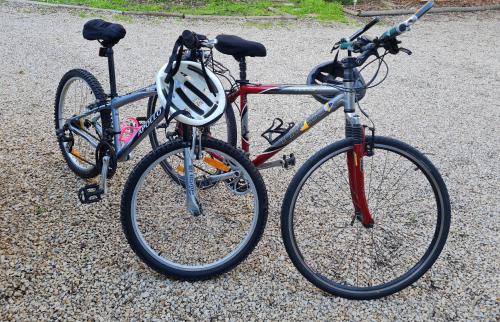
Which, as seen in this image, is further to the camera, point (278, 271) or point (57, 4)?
point (57, 4)

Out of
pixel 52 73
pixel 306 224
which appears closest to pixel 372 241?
pixel 306 224

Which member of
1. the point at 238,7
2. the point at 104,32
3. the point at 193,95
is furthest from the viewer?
the point at 238,7

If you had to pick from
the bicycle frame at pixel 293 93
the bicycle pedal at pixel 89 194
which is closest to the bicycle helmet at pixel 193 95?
the bicycle frame at pixel 293 93

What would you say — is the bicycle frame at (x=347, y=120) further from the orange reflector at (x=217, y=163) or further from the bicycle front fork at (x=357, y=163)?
the orange reflector at (x=217, y=163)

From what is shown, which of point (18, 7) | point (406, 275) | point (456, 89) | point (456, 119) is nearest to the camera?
point (406, 275)

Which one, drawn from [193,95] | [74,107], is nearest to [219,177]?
[193,95]

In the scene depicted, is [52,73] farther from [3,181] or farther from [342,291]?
[342,291]

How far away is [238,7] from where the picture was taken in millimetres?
9344

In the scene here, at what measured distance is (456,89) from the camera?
19.3ft

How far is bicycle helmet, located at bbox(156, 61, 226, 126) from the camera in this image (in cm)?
245

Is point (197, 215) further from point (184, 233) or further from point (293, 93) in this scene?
point (293, 93)

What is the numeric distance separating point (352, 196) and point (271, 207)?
93 cm

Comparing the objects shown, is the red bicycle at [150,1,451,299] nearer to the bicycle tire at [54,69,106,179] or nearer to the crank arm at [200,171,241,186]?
the crank arm at [200,171,241,186]

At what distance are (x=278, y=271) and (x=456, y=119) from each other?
3172mm
